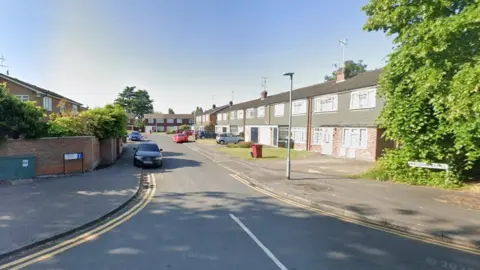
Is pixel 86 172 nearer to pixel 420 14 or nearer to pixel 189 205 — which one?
pixel 189 205

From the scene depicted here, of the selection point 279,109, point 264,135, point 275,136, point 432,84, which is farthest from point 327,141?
point 432,84

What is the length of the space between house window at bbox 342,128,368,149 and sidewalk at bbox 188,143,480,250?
8.88 meters

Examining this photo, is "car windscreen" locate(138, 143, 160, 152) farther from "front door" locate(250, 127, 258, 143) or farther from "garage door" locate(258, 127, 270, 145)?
"front door" locate(250, 127, 258, 143)

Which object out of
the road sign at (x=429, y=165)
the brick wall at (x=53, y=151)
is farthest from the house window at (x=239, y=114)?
the road sign at (x=429, y=165)

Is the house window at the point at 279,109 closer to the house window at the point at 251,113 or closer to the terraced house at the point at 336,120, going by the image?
the terraced house at the point at 336,120

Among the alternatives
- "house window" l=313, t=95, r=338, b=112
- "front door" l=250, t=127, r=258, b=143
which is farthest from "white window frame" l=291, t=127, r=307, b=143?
"front door" l=250, t=127, r=258, b=143

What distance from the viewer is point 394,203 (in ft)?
27.5

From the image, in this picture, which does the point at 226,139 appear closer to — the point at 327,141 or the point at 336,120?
the point at 327,141

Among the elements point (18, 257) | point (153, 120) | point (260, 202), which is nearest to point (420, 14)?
point (260, 202)

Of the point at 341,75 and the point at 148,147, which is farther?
the point at 341,75

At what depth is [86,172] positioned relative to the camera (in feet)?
42.1

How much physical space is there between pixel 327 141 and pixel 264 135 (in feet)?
43.0

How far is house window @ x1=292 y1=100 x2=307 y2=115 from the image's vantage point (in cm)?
2902

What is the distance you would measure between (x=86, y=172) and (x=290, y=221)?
10.5 meters
